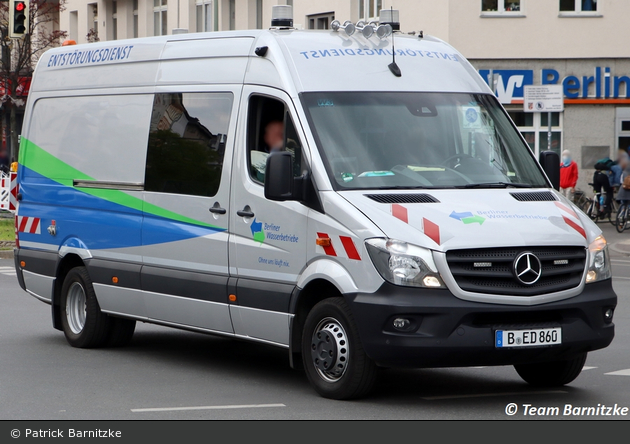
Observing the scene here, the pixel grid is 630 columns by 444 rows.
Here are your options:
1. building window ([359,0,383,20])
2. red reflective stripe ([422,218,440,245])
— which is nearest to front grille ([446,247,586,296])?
red reflective stripe ([422,218,440,245])

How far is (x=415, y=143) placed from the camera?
26.7 feet

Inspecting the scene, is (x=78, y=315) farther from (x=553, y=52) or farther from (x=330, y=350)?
(x=553, y=52)

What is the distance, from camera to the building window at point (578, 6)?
3083cm

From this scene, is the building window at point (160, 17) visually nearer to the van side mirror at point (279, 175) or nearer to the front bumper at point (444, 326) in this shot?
the van side mirror at point (279, 175)

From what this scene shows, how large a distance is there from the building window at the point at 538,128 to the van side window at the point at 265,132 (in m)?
23.6

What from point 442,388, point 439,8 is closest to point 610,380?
point 442,388

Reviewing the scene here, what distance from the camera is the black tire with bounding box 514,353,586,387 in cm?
820

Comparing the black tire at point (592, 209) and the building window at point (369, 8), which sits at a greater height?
the building window at point (369, 8)

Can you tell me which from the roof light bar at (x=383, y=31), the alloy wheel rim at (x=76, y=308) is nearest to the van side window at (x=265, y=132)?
the roof light bar at (x=383, y=31)

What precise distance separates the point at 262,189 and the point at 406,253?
1468 millimetres

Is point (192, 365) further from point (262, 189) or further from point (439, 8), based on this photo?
point (439, 8)

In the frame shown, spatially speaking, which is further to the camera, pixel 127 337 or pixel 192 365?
pixel 127 337

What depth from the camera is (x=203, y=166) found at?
8898 millimetres

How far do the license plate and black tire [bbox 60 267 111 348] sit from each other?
424 centimetres
